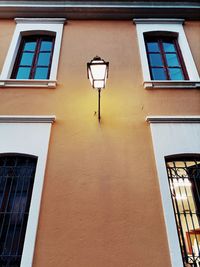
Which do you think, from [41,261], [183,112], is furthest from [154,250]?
[183,112]

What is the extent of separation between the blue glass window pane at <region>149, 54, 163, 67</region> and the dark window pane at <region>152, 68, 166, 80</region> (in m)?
0.20

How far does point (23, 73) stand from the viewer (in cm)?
554

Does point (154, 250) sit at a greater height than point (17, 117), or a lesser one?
lesser

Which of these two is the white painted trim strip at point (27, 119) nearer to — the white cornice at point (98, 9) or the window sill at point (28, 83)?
the window sill at point (28, 83)

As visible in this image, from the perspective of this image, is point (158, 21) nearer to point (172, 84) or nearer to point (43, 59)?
point (172, 84)

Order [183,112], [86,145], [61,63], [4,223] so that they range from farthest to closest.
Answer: [61,63] < [183,112] < [86,145] < [4,223]

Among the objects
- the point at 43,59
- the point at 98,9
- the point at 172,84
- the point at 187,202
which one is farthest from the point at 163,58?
the point at 187,202

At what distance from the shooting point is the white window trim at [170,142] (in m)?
3.51

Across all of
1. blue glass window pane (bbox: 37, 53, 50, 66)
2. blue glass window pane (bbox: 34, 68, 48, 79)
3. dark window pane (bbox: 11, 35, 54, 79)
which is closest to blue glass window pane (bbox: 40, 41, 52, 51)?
dark window pane (bbox: 11, 35, 54, 79)

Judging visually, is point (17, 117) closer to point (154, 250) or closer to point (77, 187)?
point (77, 187)

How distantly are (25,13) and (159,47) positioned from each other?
410 cm

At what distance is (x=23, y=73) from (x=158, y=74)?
137 inches

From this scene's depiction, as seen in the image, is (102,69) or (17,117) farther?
(17,117)

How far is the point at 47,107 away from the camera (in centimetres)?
472
